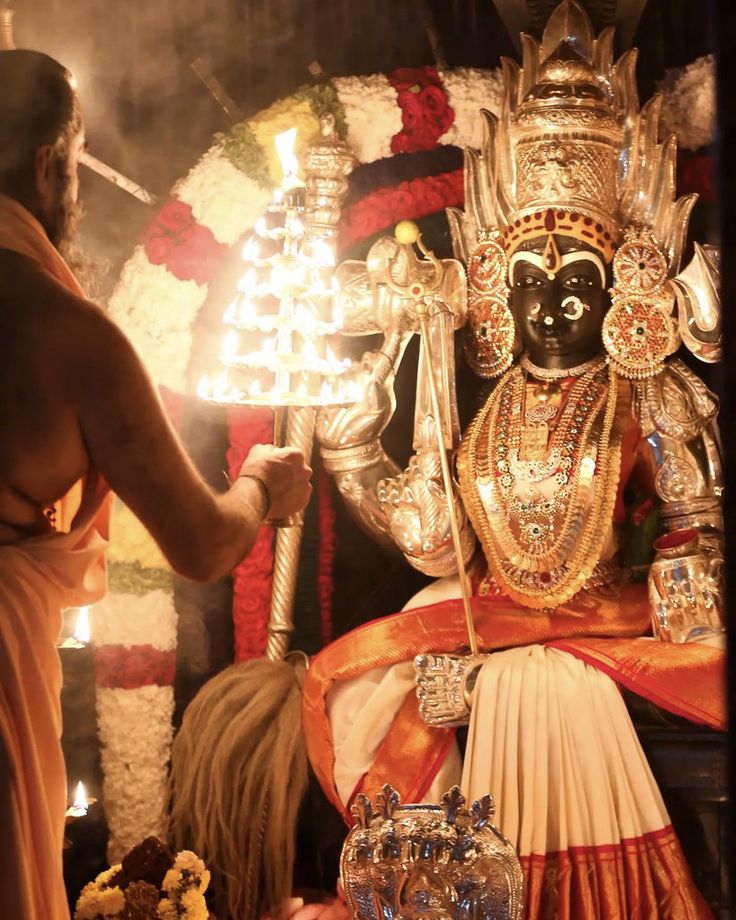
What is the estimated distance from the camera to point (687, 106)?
4066 mm

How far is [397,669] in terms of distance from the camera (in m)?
3.90

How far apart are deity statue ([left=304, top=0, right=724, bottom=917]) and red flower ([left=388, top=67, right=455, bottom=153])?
0.19 m

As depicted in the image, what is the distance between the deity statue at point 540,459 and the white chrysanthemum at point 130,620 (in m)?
0.55

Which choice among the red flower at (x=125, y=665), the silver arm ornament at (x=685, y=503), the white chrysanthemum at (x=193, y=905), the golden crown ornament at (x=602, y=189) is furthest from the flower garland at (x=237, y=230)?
the silver arm ornament at (x=685, y=503)

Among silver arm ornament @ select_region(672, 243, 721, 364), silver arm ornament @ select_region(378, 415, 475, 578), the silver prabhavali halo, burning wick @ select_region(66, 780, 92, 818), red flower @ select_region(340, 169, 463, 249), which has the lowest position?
the silver prabhavali halo

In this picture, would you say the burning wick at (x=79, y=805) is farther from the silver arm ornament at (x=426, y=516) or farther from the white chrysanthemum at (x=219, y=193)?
the white chrysanthemum at (x=219, y=193)

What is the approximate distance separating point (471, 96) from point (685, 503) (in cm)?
142

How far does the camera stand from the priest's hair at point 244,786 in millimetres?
3953

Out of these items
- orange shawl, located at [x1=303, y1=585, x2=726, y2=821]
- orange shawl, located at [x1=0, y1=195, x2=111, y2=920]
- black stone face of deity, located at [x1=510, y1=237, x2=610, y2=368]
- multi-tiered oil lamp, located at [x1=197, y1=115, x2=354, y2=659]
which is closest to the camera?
orange shawl, located at [x1=0, y1=195, x2=111, y2=920]

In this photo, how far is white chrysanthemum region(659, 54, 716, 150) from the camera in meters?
4.03

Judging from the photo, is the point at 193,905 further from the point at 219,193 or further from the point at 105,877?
the point at 219,193

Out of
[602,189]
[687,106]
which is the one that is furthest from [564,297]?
[687,106]

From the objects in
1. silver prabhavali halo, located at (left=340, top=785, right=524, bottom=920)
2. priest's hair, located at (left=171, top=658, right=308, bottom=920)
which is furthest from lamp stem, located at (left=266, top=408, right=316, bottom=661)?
silver prabhavali halo, located at (left=340, top=785, right=524, bottom=920)

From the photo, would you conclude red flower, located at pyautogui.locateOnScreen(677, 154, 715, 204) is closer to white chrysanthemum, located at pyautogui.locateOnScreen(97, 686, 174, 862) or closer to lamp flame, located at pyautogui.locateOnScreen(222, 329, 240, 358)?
lamp flame, located at pyautogui.locateOnScreen(222, 329, 240, 358)
